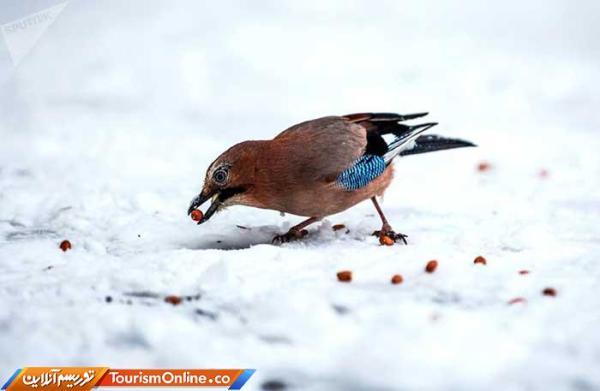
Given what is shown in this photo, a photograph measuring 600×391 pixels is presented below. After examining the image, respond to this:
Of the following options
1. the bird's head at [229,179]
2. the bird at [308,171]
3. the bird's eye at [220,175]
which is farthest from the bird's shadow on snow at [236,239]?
the bird's eye at [220,175]

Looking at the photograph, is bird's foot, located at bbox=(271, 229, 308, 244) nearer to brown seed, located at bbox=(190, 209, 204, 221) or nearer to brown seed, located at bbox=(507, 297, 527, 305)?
brown seed, located at bbox=(190, 209, 204, 221)

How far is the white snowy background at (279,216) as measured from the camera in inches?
138

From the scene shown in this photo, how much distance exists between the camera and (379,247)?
4547mm

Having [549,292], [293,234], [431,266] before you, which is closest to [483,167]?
[293,234]

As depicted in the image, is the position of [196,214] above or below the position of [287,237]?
above

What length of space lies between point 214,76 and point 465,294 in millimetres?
4552

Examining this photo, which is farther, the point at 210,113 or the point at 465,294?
the point at 210,113

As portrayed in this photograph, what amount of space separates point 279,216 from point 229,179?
1.01 m

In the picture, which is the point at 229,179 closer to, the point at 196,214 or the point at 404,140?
the point at 196,214

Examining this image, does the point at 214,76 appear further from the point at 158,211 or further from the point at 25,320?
the point at 25,320

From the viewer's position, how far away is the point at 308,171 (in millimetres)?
4480

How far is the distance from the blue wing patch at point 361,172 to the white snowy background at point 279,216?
14.0 inches

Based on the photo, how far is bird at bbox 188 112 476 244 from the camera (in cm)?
440

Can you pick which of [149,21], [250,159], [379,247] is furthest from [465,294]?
[149,21]
